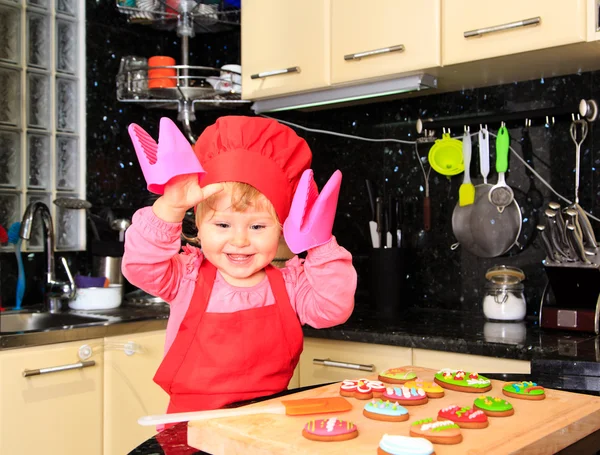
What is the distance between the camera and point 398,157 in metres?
2.25

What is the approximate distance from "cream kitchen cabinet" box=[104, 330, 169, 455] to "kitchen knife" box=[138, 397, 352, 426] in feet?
3.18

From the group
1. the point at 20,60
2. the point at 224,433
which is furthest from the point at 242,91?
the point at 224,433

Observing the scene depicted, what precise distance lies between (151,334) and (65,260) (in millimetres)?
453

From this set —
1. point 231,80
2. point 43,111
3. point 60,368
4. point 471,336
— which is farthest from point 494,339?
point 43,111

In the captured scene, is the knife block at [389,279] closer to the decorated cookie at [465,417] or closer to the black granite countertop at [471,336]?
Result: the black granite countertop at [471,336]

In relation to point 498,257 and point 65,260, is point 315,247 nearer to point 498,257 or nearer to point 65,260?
point 498,257

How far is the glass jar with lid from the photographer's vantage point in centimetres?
187

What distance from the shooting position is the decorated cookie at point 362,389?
0.94 metres

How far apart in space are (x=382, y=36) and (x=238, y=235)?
3.12 ft

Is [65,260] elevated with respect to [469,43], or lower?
lower

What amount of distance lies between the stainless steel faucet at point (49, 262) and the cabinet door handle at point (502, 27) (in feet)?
4.10

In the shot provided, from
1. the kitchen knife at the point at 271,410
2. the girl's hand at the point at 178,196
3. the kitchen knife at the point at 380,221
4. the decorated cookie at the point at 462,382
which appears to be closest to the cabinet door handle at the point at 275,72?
the kitchen knife at the point at 380,221

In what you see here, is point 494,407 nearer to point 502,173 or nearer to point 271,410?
point 271,410

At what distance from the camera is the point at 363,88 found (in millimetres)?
1968
